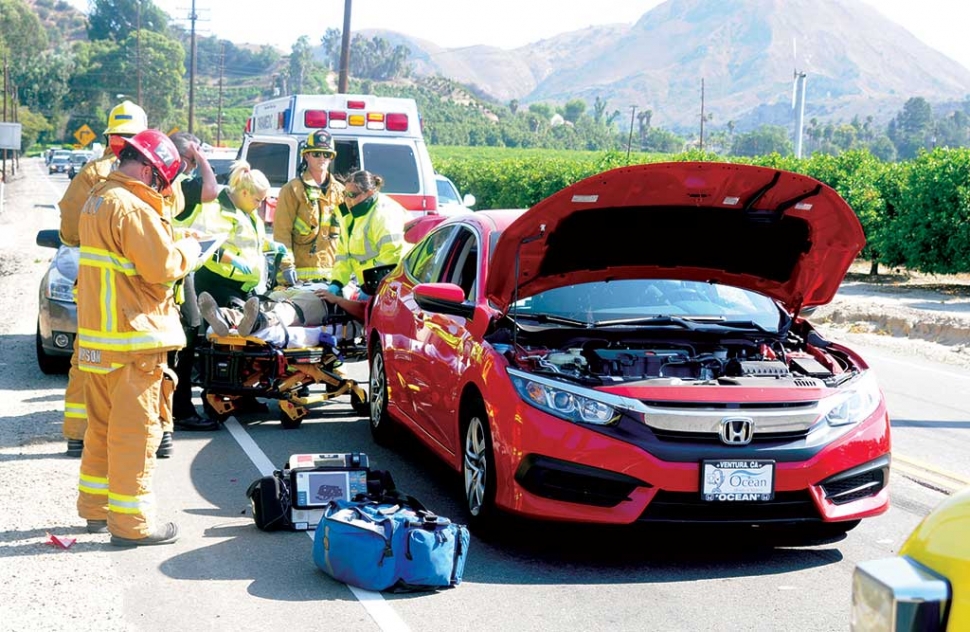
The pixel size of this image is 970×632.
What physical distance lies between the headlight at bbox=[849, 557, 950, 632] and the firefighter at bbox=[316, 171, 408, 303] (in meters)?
7.47

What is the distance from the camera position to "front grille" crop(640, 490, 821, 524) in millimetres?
5680

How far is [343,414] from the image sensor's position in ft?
32.3

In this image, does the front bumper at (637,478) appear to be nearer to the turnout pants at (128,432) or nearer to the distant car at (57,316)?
the turnout pants at (128,432)

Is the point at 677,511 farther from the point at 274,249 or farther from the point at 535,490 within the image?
the point at 274,249

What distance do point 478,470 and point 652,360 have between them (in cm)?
105

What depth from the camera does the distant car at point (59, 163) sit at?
3189 inches

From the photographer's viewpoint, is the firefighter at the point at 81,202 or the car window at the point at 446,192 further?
the car window at the point at 446,192

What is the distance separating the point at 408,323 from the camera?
792cm

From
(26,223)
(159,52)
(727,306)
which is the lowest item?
(26,223)

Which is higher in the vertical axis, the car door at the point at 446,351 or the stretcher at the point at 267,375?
the car door at the point at 446,351

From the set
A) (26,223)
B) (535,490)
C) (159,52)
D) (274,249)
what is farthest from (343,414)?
(159,52)

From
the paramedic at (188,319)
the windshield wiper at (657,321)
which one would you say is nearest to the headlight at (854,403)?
the windshield wiper at (657,321)

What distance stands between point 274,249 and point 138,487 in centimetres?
429

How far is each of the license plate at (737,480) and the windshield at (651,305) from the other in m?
1.28
